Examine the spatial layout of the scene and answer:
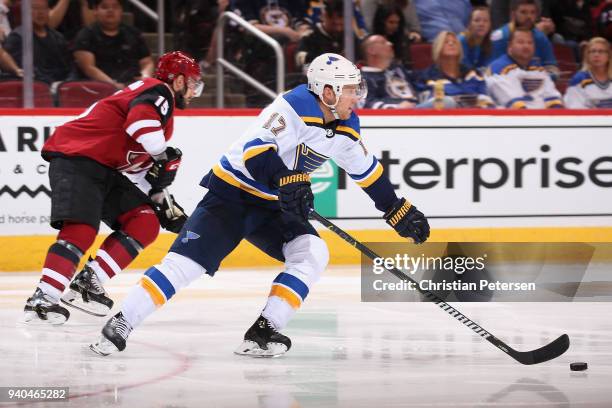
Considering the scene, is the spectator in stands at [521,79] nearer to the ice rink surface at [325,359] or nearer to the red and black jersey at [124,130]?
the ice rink surface at [325,359]

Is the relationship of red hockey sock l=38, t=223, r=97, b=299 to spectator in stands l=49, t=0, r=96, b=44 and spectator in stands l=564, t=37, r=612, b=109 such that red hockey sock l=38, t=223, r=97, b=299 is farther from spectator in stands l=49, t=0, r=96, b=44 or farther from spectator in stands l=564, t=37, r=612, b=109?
spectator in stands l=564, t=37, r=612, b=109

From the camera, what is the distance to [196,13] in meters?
7.85

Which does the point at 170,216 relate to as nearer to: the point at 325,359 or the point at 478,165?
the point at 325,359

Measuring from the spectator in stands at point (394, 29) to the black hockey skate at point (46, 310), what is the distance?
11.3 ft

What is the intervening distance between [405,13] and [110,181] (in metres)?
3.31

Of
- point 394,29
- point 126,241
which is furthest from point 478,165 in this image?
point 126,241

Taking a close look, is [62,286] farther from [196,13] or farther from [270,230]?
[196,13]

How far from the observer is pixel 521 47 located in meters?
8.20

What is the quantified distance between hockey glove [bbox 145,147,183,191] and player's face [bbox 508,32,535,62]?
344 cm

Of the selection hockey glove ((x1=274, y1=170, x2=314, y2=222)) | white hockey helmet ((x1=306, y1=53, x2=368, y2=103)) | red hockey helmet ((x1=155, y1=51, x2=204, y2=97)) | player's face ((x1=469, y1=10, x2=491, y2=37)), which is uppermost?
white hockey helmet ((x1=306, y1=53, x2=368, y2=103))

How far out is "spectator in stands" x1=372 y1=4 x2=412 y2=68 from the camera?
7977 mm

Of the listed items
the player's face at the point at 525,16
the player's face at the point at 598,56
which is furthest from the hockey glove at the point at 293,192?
the player's face at the point at 598,56

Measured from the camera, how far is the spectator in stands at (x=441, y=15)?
8.13m

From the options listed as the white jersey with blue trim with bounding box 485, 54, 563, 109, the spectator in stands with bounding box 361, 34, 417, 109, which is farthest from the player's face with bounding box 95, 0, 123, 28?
the white jersey with blue trim with bounding box 485, 54, 563, 109
